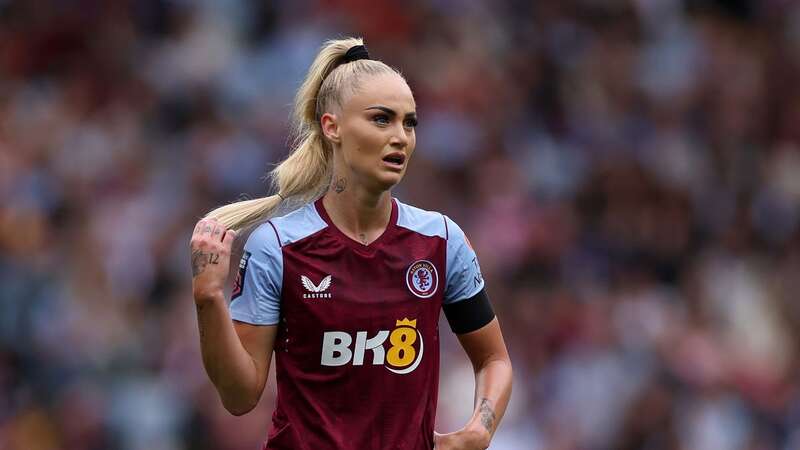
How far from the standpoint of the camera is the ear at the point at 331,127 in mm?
5156

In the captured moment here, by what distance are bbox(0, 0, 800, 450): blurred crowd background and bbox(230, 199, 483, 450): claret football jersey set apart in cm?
418

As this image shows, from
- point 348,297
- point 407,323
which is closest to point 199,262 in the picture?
point 348,297

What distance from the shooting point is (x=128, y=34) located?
1195 centimetres

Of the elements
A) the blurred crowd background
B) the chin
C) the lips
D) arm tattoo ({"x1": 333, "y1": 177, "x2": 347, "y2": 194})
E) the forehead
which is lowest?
the blurred crowd background

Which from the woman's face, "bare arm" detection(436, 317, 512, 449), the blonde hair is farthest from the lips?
"bare arm" detection(436, 317, 512, 449)

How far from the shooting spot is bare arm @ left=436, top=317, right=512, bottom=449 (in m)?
5.06

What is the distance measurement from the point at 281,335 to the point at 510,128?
6887mm

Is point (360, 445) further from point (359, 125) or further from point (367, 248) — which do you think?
point (359, 125)

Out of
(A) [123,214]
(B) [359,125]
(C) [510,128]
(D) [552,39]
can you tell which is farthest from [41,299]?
(B) [359,125]

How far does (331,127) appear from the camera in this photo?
518 centimetres

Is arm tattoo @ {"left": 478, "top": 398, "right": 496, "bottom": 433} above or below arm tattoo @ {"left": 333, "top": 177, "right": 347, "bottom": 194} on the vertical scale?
below

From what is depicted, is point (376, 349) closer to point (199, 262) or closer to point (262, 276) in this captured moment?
point (262, 276)

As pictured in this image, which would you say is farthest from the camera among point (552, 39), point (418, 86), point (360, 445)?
point (552, 39)

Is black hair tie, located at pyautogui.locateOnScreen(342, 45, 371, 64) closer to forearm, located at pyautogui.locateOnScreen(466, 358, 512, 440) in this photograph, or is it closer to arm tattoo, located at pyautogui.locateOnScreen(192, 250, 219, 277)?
arm tattoo, located at pyautogui.locateOnScreen(192, 250, 219, 277)
